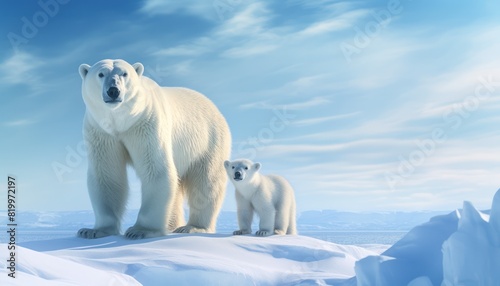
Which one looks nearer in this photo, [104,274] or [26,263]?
[26,263]

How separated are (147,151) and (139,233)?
920 millimetres

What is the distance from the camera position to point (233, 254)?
6.03 metres

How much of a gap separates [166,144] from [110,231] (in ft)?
4.07

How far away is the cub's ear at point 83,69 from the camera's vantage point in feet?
21.6

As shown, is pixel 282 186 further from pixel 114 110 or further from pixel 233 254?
pixel 114 110

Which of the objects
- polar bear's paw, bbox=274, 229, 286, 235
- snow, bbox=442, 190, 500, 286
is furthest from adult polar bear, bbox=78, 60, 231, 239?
snow, bbox=442, 190, 500, 286

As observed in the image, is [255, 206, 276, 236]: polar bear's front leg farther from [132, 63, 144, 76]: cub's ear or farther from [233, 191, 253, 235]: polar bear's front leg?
[132, 63, 144, 76]: cub's ear

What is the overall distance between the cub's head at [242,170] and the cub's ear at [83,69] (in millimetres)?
2050

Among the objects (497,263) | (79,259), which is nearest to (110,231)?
(79,259)

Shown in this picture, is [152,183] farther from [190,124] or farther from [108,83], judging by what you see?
[108,83]

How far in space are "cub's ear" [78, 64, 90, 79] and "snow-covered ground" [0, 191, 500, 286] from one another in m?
1.85

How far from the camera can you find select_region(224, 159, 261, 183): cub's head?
7.18 metres

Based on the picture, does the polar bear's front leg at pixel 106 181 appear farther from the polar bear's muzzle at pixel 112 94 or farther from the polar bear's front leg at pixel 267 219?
the polar bear's front leg at pixel 267 219

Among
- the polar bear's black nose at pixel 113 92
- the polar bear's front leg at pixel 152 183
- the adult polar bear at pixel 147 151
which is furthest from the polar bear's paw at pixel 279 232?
the polar bear's black nose at pixel 113 92
